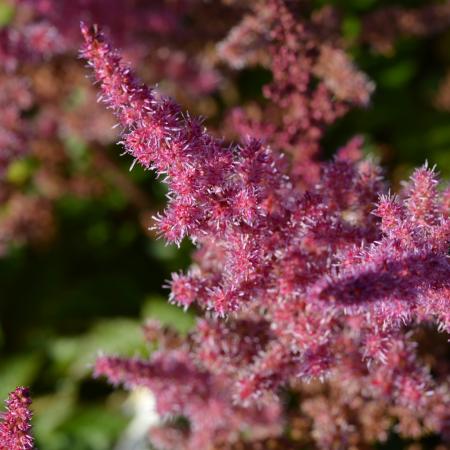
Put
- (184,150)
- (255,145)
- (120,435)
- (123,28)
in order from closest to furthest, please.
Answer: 1. (184,150)
2. (255,145)
3. (123,28)
4. (120,435)

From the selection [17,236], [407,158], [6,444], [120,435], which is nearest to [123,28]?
[17,236]

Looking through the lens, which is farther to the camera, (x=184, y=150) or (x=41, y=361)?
(x=41, y=361)

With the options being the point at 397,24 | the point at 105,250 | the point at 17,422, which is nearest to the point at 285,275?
the point at 17,422

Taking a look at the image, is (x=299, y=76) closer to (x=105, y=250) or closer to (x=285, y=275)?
(x=285, y=275)

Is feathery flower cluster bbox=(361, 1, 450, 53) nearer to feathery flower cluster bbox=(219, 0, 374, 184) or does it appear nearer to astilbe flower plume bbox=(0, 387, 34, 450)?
feathery flower cluster bbox=(219, 0, 374, 184)

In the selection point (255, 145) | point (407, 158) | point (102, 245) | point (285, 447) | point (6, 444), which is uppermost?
point (407, 158)

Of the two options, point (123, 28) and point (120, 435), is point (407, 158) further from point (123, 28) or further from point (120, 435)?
point (120, 435)

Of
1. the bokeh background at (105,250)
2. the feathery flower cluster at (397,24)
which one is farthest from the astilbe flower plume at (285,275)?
the bokeh background at (105,250)
